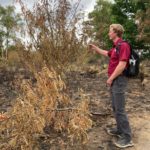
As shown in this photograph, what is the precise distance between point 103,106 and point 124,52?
264 centimetres

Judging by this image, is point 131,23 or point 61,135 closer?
point 61,135

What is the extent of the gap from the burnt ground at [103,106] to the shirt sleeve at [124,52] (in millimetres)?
1468

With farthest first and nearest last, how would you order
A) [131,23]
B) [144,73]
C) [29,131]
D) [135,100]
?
[131,23] < [144,73] < [135,100] < [29,131]

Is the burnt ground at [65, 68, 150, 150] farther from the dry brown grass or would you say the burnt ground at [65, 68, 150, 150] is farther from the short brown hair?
the short brown hair

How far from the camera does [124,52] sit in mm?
6020

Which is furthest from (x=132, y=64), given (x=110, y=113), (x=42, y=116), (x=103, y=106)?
(x=103, y=106)

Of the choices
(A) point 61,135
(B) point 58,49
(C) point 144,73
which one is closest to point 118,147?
(A) point 61,135

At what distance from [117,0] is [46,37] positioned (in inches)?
773

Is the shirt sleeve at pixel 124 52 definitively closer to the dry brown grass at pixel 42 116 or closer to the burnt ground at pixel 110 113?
the dry brown grass at pixel 42 116

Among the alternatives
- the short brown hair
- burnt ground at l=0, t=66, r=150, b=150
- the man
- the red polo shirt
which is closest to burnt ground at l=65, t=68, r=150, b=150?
burnt ground at l=0, t=66, r=150, b=150

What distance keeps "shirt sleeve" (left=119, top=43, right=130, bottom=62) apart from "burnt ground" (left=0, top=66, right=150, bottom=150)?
1.47 metres

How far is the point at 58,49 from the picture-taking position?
7309 mm

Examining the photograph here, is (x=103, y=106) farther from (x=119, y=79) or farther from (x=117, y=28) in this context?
(x=117, y=28)

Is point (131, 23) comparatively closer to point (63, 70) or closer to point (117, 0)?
point (117, 0)
